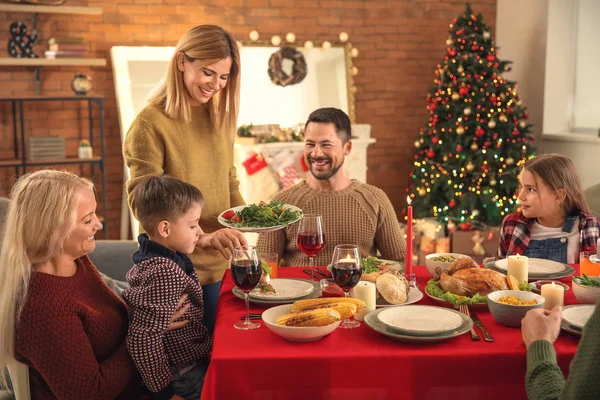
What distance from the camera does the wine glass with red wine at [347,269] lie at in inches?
75.4

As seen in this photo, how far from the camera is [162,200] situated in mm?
2164

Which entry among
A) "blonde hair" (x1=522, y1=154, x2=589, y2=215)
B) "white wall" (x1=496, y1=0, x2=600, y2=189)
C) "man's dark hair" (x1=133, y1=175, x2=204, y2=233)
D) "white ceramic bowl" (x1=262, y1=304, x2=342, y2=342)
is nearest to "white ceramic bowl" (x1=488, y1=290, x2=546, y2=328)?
"white ceramic bowl" (x1=262, y1=304, x2=342, y2=342)

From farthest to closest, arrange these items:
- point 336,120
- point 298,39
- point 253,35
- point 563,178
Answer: point 298,39, point 253,35, point 336,120, point 563,178

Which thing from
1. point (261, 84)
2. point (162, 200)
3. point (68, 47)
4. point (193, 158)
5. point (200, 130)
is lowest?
point (162, 200)

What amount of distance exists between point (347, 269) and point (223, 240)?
22.3 inches

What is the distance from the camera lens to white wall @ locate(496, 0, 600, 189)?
5.80 meters

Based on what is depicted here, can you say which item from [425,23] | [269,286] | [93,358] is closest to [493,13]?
[425,23]

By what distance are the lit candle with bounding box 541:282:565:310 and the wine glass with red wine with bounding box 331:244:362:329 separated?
0.53 metres

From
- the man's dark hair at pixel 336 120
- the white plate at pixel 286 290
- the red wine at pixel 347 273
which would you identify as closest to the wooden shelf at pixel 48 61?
the man's dark hair at pixel 336 120

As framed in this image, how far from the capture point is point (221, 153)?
8.97 feet

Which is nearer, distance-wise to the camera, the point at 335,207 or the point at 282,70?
the point at 335,207

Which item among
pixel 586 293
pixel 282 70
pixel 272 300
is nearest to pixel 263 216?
pixel 272 300

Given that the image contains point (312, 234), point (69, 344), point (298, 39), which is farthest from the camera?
point (298, 39)

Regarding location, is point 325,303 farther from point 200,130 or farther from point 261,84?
point 261,84
